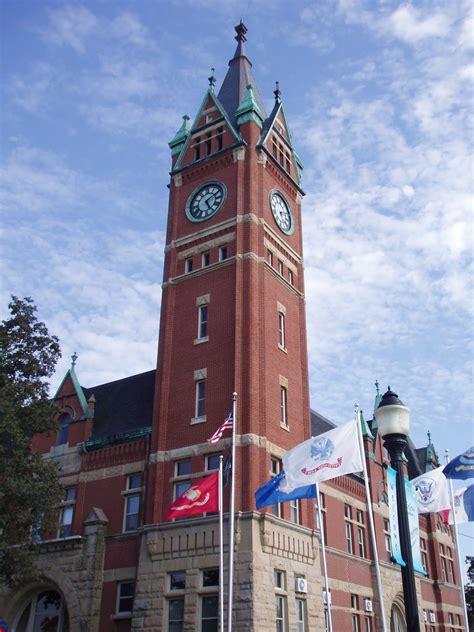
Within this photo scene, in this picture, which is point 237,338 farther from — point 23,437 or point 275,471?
point 23,437

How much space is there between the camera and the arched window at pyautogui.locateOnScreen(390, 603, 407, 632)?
4319 centimetres

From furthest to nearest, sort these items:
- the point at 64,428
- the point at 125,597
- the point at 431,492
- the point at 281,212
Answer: the point at 281,212
the point at 64,428
the point at 125,597
the point at 431,492

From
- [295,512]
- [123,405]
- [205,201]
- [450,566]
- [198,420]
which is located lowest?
[295,512]

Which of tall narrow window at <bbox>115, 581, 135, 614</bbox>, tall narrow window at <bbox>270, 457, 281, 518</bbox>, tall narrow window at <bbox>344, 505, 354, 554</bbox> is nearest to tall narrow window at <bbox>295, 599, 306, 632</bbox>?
tall narrow window at <bbox>270, 457, 281, 518</bbox>

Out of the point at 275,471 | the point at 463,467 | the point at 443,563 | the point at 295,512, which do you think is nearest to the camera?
the point at 463,467

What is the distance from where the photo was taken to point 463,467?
21.3 metres

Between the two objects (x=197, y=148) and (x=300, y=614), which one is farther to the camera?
(x=197, y=148)

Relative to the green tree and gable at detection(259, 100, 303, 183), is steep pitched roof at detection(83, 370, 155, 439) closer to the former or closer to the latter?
the green tree

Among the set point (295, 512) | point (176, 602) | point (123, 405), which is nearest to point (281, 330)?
point (295, 512)

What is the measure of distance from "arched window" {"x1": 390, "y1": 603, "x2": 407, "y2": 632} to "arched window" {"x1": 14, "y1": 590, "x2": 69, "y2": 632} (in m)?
20.5

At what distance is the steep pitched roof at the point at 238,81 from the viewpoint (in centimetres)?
4406

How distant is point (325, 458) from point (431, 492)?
7046 millimetres

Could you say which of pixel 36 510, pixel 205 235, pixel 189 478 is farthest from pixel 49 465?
pixel 205 235

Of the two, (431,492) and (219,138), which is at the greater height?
(219,138)
